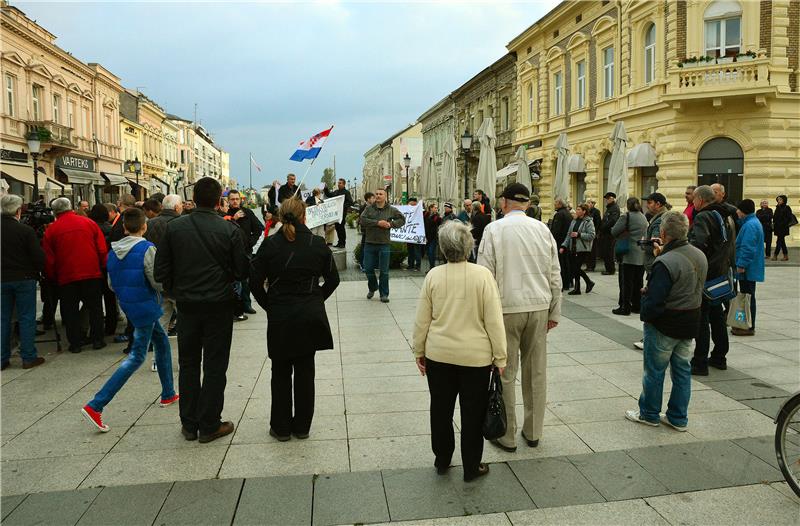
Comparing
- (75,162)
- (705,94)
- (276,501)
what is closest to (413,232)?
(276,501)

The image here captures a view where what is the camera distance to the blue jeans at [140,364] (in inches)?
198

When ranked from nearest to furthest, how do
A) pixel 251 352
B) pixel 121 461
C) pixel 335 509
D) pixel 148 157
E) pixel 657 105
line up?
pixel 335 509, pixel 121 461, pixel 251 352, pixel 657 105, pixel 148 157

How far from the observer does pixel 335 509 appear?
374cm

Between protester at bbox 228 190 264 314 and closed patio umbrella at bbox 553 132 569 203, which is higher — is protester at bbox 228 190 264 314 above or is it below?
below

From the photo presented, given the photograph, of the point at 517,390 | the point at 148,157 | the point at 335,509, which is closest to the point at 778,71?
the point at 517,390

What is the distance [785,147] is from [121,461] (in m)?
22.0

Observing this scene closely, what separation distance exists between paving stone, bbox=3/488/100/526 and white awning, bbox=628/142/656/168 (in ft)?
74.1

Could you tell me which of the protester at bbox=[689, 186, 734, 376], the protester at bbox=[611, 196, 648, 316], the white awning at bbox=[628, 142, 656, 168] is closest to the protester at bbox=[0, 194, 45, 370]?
the protester at bbox=[689, 186, 734, 376]

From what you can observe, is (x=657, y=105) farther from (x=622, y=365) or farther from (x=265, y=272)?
(x=265, y=272)

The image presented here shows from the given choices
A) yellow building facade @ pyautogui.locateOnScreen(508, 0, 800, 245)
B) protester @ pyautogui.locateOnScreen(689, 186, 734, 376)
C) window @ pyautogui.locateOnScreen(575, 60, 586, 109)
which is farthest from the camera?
window @ pyautogui.locateOnScreen(575, 60, 586, 109)

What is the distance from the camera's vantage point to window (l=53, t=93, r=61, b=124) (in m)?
36.1

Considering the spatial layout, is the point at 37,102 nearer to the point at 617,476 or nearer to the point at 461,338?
the point at 461,338

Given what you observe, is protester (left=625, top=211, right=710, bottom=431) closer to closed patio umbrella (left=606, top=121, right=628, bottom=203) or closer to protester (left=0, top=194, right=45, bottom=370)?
protester (left=0, top=194, right=45, bottom=370)

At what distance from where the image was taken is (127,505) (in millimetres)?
3811
